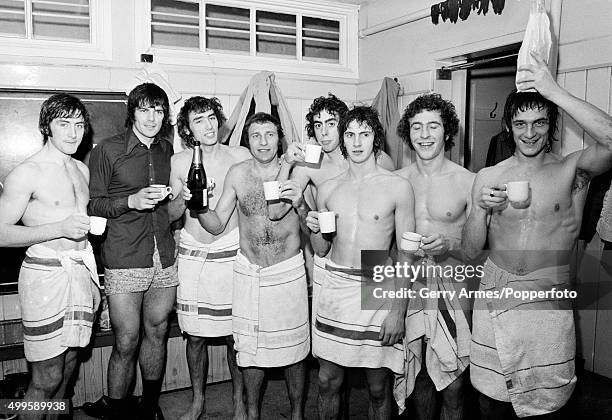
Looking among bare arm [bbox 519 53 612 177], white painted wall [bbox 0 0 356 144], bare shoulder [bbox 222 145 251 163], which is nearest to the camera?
bare arm [bbox 519 53 612 177]

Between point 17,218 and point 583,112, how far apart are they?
2.94m

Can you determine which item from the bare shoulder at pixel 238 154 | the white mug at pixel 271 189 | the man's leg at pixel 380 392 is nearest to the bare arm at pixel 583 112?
the white mug at pixel 271 189

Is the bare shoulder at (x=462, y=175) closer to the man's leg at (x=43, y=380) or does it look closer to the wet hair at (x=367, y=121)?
the wet hair at (x=367, y=121)

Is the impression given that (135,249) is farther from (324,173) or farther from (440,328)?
(440,328)

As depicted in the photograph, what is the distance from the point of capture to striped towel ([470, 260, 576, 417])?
2688mm

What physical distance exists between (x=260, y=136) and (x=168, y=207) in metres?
0.76

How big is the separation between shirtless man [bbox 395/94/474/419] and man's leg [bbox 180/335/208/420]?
4.74 feet

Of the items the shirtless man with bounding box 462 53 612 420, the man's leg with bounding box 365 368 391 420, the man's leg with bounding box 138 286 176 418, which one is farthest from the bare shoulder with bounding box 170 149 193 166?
the shirtless man with bounding box 462 53 612 420

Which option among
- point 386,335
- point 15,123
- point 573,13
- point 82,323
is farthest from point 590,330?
point 15,123

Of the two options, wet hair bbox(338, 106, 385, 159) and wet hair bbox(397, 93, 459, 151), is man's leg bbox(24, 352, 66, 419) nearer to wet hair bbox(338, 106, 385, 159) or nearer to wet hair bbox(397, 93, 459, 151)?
wet hair bbox(338, 106, 385, 159)

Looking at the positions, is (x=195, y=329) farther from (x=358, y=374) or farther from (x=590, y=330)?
(x=590, y=330)

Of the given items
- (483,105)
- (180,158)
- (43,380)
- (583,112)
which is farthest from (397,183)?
(483,105)

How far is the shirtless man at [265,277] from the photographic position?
3295 mm

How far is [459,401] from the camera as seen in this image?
9.90 feet
